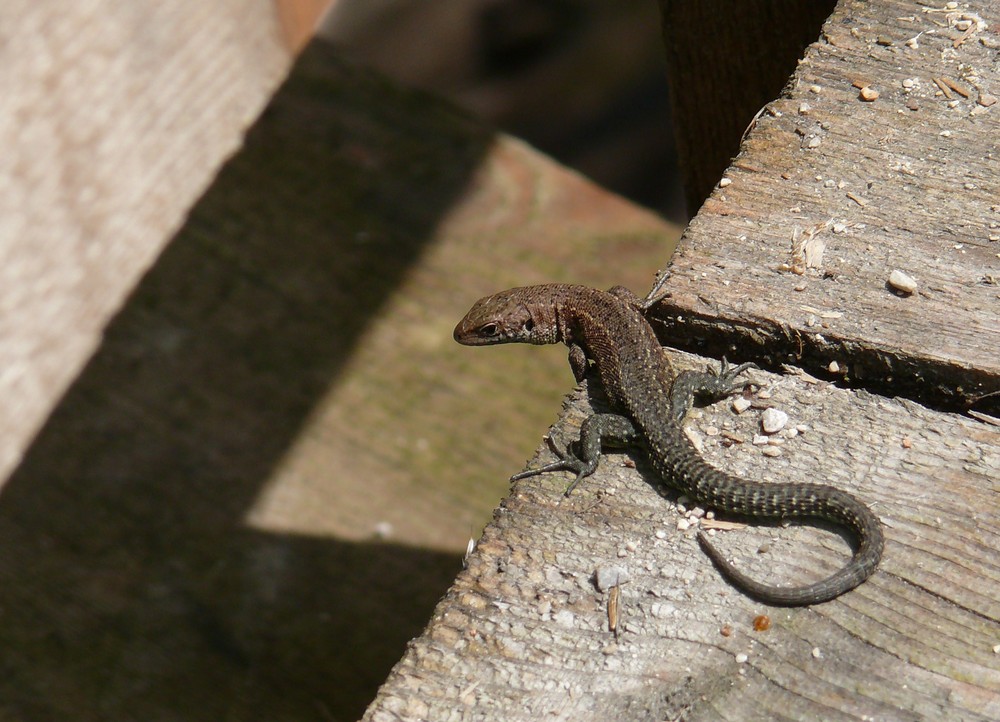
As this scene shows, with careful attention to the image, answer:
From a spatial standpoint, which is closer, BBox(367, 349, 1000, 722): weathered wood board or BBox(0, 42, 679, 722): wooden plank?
BBox(367, 349, 1000, 722): weathered wood board

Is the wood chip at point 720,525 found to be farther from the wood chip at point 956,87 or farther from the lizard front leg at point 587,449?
the wood chip at point 956,87

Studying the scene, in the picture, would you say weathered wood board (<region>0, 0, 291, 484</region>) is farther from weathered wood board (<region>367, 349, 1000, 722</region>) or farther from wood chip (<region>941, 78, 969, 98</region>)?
wood chip (<region>941, 78, 969, 98</region>)

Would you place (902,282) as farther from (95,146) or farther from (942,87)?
(95,146)

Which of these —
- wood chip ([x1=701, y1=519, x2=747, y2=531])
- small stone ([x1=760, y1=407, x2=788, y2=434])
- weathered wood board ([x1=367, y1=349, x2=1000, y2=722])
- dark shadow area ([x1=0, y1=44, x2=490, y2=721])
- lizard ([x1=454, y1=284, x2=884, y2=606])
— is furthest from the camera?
dark shadow area ([x1=0, y1=44, x2=490, y2=721])

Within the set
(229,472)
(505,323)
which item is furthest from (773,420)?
(229,472)

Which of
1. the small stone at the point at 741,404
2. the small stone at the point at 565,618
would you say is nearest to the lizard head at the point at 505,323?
the small stone at the point at 741,404

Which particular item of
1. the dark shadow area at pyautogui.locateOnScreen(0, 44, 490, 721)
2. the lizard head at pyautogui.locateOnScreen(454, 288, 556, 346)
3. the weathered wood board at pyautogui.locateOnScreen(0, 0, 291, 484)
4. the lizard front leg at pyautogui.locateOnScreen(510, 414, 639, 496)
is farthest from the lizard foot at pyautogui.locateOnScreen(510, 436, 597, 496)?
the weathered wood board at pyautogui.locateOnScreen(0, 0, 291, 484)

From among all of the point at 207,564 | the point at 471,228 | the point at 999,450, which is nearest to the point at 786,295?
the point at 999,450
